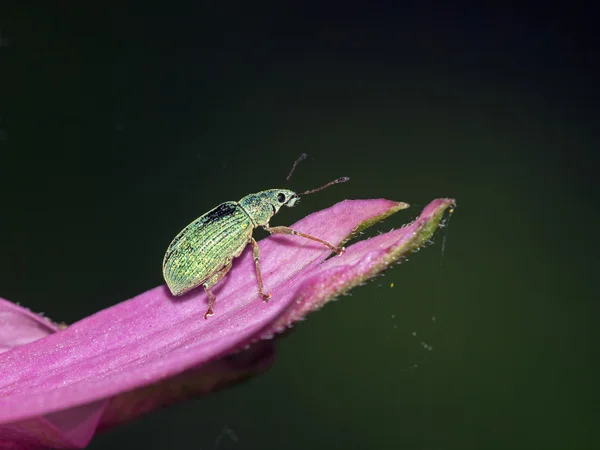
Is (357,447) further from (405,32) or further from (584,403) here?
(405,32)

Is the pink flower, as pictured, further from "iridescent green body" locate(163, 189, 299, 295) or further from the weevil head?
the weevil head

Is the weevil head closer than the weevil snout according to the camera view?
Yes

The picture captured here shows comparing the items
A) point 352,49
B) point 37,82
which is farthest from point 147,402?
point 352,49

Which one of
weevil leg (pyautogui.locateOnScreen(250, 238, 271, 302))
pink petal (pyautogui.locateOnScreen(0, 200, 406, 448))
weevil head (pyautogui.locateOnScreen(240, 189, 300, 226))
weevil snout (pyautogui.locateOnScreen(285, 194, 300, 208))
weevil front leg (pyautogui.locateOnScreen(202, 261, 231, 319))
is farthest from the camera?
weevil snout (pyautogui.locateOnScreen(285, 194, 300, 208))

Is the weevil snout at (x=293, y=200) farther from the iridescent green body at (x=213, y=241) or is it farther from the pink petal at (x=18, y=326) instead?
the pink petal at (x=18, y=326)

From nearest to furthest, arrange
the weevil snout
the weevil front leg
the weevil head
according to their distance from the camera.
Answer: the weevil front leg < the weevil head < the weevil snout

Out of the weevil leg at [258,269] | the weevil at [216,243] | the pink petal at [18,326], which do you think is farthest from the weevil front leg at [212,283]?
the pink petal at [18,326]

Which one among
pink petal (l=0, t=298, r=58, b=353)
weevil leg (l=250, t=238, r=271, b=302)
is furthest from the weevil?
pink petal (l=0, t=298, r=58, b=353)

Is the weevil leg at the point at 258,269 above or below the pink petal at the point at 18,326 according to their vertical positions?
above
